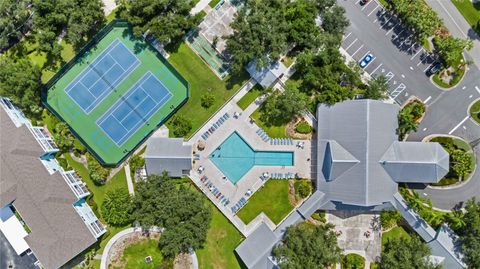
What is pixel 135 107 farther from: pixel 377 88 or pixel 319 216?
pixel 377 88

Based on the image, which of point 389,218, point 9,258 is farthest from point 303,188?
point 9,258

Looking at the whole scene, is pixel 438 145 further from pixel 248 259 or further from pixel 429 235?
pixel 248 259

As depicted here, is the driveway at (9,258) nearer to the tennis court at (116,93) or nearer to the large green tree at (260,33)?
the tennis court at (116,93)

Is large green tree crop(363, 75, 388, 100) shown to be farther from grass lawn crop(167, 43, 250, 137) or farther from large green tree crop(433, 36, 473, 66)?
grass lawn crop(167, 43, 250, 137)

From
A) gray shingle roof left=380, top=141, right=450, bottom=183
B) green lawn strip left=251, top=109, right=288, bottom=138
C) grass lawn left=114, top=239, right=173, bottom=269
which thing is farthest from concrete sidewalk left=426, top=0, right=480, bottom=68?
grass lawn left=114, top=239, right=173, bottom=269

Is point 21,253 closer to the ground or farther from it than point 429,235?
farther from it

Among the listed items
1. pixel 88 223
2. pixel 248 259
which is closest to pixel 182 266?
pixel 248 259

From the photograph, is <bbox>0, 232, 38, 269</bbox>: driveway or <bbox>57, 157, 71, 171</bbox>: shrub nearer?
<bbox>57, 157, 71, 171</bbox>: shrub
